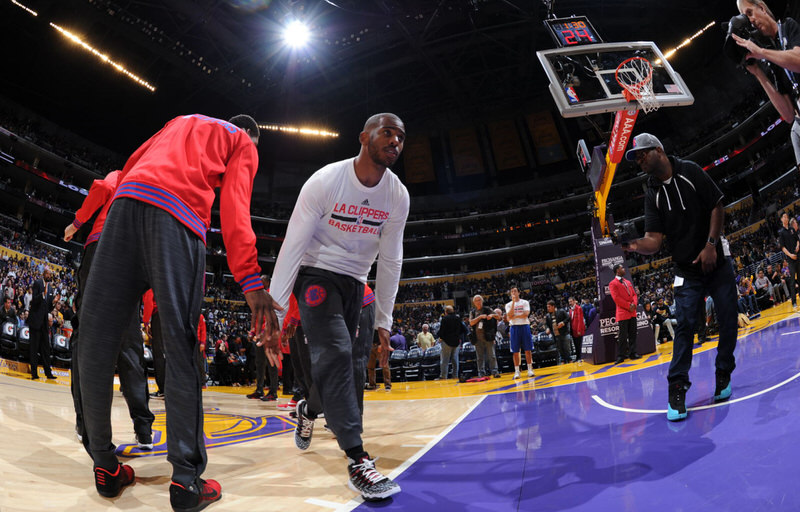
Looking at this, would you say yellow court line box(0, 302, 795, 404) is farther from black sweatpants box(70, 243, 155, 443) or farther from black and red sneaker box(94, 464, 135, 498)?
black and red sneaker box(94, 464, 135, 498)

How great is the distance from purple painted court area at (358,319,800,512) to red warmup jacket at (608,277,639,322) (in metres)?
4.44

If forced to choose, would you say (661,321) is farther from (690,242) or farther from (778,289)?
(690,242)

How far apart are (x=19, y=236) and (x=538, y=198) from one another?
110 feet

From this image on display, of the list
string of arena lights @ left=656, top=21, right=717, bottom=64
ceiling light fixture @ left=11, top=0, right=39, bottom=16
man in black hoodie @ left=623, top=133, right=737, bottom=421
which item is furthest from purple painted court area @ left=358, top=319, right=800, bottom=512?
string of arena lights @ left=656, top=21, right=717, bottom=64

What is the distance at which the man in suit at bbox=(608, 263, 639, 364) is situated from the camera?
26.5ft

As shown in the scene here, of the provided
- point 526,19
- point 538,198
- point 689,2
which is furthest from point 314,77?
point 689,2

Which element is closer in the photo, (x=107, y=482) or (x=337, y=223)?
(x=107, y=482)

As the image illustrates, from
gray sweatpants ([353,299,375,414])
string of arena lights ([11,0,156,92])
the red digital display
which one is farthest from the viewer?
string of arena lights ([11,0,156,92])

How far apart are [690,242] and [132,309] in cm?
332

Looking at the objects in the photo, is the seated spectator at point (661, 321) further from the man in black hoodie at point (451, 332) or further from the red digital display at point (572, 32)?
the red digital display at point (572, 32)

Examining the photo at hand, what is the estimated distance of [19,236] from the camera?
2181 centimetres

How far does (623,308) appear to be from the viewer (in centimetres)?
815

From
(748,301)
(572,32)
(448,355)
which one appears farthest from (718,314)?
(748,301)

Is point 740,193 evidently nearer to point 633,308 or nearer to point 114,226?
point 633,308
